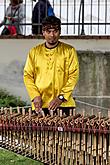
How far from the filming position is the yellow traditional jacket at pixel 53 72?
7.88m

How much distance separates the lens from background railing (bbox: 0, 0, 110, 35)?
13.1 metres

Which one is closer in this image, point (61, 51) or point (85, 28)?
point (61, 51)

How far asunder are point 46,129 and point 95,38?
5.46 m

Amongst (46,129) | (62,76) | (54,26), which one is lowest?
(46,129)

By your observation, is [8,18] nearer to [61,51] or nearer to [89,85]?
[89,85]

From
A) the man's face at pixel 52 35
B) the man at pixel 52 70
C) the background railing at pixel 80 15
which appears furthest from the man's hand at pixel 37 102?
the background railing at pixel 80 15

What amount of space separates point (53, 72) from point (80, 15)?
5.47 metres

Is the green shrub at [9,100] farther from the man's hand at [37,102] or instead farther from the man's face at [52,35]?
the man's face at [52,35]

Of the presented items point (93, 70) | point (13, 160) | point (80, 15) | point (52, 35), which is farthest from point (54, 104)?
point (80, 15)

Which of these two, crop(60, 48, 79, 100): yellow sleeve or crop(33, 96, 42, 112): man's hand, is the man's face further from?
crop(33, 96, 42, 112): man's hand

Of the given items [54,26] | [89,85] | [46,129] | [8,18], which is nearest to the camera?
[46,129]

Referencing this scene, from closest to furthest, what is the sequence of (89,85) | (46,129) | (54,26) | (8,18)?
1. (46,129)
2. (54,26)
3. (89,85)
4. (8,18)

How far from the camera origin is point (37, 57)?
7.96 meters

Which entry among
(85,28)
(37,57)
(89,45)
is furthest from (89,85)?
(37,57)
